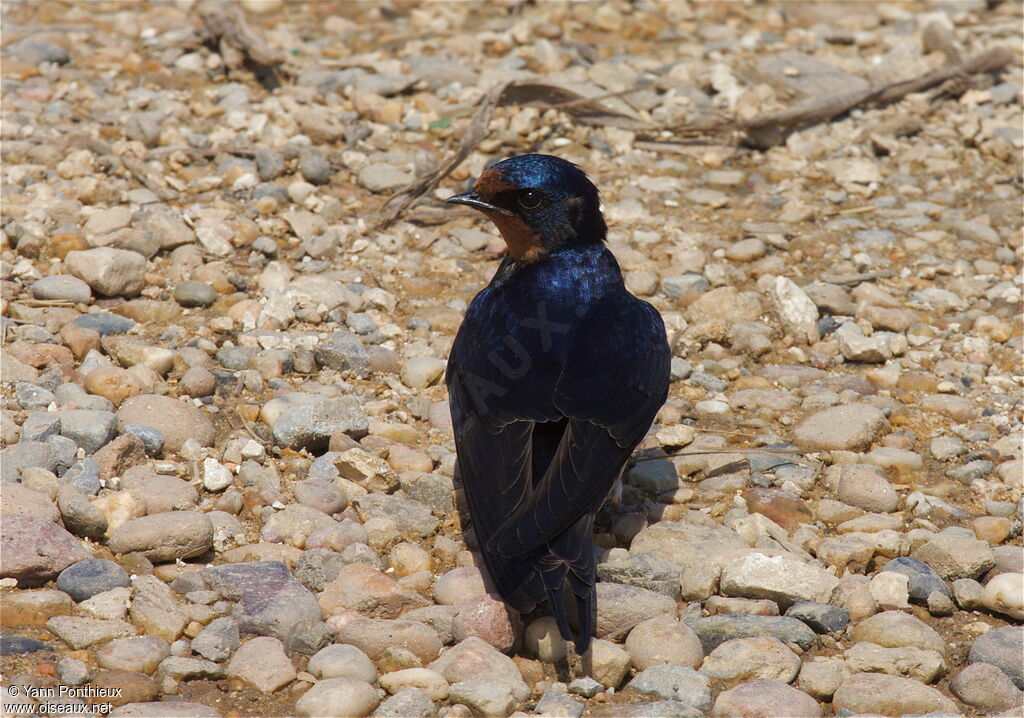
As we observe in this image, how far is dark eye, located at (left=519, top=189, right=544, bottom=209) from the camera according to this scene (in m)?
4.18

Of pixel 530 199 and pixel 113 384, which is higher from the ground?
pixel 530 199

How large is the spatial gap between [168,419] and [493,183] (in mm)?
1459

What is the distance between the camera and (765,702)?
3.20 metres

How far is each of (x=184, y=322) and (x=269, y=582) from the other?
1.91 metres

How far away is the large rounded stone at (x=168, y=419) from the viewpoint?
4.21m

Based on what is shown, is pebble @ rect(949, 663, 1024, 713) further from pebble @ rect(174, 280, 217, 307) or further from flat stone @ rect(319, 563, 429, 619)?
pebble @ rect(174, 280, 217, 307)

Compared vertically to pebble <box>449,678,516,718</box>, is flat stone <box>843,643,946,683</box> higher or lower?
lower

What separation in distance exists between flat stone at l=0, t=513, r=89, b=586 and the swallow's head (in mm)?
1769

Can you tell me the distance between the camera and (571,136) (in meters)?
7.04

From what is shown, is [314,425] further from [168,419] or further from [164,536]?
[164,536]

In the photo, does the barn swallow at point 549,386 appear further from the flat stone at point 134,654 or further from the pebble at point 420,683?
the flat stone at point 134,654

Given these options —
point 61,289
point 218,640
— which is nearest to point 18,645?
point 218,640

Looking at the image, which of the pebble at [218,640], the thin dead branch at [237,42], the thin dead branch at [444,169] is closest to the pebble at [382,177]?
the thin dead branch at [444,169]

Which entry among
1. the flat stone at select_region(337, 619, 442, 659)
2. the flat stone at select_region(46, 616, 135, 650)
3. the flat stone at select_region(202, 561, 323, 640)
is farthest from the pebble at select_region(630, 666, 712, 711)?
the flat stone at select_region(46, 616, 135, 650)
